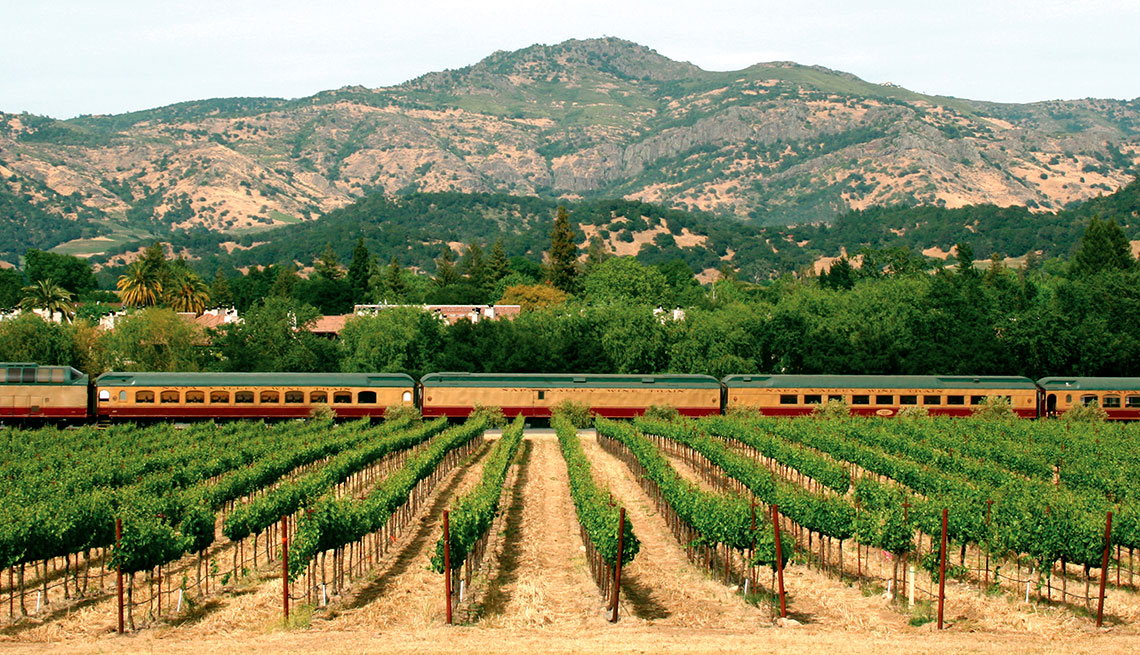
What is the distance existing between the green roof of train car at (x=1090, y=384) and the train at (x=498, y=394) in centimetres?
7

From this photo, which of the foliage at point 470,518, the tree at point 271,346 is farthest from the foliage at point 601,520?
the tree at point 271,346

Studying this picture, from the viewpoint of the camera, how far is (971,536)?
28297 millimetres

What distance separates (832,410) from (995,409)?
1003 cm

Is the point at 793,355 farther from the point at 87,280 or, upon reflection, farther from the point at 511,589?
the point at 87,280

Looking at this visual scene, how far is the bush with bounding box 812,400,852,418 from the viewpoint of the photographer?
214 feet

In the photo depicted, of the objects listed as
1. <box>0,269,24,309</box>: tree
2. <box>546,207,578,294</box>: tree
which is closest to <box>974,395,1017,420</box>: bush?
<box>546,207,578,294</box>: tree

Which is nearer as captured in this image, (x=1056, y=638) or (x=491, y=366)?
(x=1056, y=638)

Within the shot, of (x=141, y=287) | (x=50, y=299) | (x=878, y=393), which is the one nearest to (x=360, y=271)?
(x=141, y=287)

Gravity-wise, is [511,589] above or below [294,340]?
below

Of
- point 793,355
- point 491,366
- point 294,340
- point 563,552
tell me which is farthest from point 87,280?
point 563,552

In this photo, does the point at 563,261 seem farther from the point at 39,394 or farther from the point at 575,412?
the point at 39,394

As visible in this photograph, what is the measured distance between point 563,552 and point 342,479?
10715 mm

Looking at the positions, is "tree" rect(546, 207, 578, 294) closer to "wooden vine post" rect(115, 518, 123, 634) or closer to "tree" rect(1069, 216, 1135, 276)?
"tree" rect(1069, 216, 1135, 276)

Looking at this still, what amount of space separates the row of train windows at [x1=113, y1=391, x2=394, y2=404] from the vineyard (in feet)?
78.6
